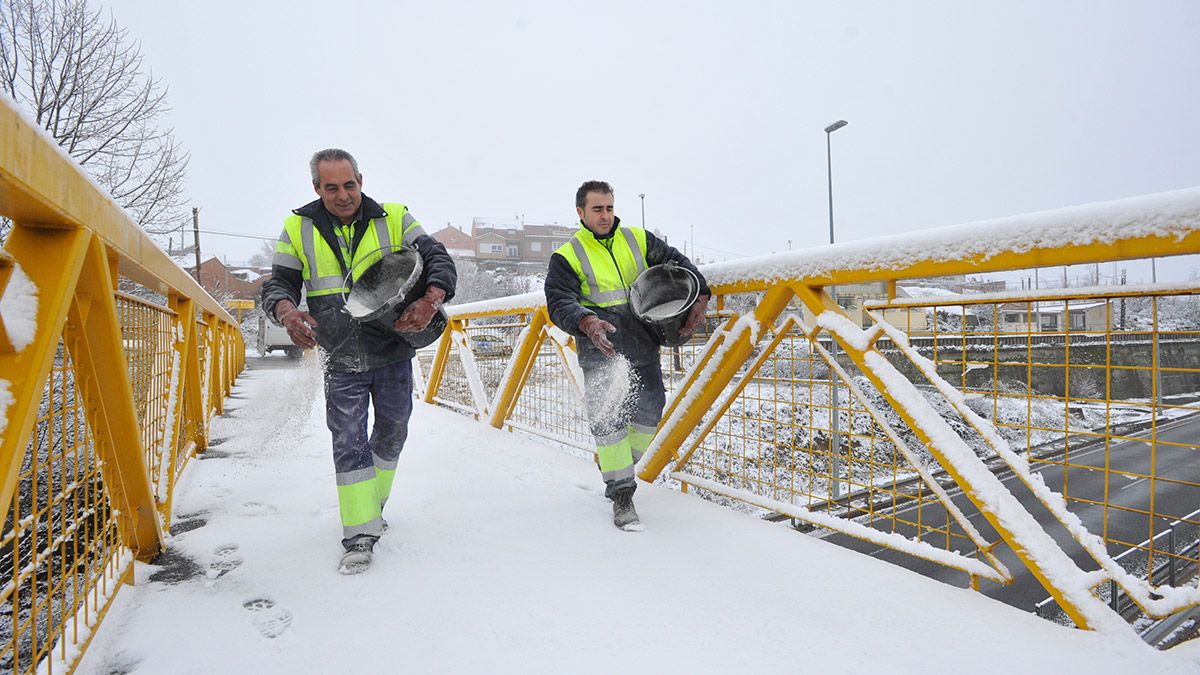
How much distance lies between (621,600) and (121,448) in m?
1.49

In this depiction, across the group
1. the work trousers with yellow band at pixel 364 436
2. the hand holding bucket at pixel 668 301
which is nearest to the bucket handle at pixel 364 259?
the work trousers with yellow band at pixel 364 436

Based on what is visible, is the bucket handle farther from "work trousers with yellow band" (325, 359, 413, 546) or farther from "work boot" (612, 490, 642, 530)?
"work boot" (612, 490, 642, 530)

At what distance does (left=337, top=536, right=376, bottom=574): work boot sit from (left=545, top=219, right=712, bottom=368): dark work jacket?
1.01 metres

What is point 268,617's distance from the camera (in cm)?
158

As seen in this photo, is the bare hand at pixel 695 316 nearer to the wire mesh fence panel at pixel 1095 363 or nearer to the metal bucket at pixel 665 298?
the metal bucket at pixel 665 298

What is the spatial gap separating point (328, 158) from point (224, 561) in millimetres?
1390

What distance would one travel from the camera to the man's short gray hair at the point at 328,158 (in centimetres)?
200

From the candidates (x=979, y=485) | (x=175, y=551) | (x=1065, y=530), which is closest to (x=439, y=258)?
(x=175, y=551)

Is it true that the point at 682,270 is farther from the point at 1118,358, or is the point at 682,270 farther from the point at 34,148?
the point at 34,148

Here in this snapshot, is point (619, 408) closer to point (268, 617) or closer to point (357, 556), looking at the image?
point (357, 556)

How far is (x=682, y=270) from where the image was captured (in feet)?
7.81

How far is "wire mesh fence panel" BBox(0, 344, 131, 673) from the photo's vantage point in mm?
1257

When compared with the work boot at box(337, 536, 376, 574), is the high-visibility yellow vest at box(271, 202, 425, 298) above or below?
above

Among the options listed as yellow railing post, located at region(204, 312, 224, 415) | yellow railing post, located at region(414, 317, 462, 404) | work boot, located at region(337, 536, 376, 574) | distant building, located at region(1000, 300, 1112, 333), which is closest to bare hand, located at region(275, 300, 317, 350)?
work boot, located at region(337, 536, 376, 574)
